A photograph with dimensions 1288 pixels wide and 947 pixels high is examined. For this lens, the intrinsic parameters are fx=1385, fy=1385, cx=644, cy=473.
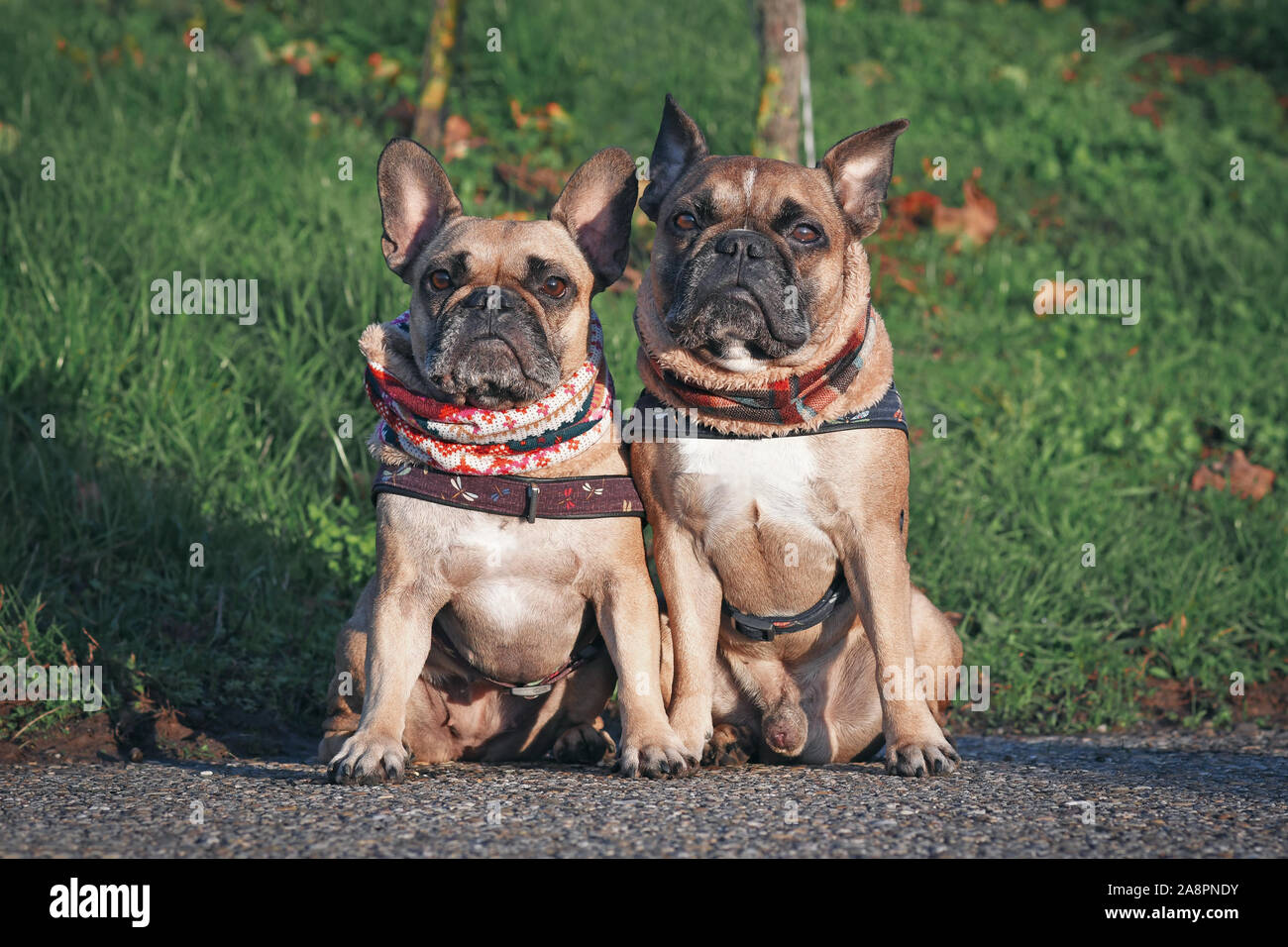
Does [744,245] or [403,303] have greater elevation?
[403,303]

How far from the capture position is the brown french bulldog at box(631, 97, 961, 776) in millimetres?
4363

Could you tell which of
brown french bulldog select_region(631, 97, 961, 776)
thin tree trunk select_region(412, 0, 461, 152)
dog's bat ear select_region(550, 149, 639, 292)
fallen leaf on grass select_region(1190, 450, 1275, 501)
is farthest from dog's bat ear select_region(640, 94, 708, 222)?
thin tree trunk select_region(412, 0, 461, 152)

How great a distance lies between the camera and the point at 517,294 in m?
4.40

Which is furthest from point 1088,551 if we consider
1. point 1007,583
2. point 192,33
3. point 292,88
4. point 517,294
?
point 192,33

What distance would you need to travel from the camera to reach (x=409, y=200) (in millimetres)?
4754

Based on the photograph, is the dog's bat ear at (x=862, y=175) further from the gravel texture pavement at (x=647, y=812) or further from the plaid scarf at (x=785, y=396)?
the gravel texture pavement at (x=647, y=812)

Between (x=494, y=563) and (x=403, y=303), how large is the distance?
323 centimetres

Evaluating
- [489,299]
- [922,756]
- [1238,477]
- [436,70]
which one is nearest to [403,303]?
[436,70]

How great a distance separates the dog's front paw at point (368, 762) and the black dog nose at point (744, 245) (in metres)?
1.84

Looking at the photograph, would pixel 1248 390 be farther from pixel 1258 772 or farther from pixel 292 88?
pixel 292 88

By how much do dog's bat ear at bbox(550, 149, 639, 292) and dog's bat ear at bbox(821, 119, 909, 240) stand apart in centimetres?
69

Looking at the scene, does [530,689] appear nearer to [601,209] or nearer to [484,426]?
[484,426]

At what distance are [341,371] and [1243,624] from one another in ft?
14.6

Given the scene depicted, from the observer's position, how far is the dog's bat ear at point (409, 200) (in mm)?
4676
